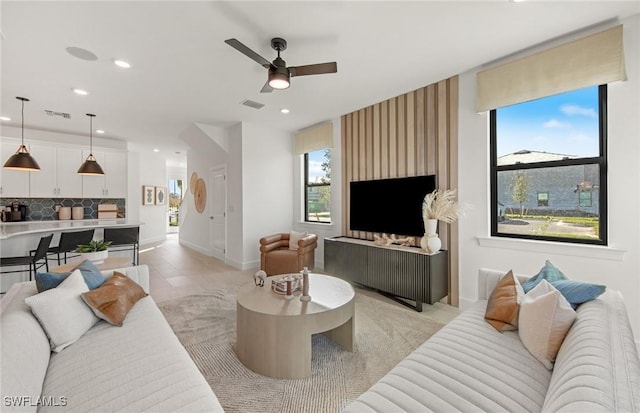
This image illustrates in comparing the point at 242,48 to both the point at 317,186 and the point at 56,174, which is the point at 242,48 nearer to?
the point at 317,186

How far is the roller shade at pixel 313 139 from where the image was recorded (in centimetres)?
492

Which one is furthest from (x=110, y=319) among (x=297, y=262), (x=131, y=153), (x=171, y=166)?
(x=171, y=166)

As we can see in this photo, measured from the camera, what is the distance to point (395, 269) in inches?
134

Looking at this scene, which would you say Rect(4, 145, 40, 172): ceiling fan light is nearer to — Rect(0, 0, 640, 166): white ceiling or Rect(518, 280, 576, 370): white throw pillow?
Rect(0, 0, 640, 166): white ceiling

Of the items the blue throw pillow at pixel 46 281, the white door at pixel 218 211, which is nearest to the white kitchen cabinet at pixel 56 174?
the white door at pixel 218 211

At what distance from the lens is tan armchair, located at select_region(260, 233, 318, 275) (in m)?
4.23

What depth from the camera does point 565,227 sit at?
8.80 feet

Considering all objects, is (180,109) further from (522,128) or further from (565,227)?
(565,227)

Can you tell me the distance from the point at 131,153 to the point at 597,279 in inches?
356

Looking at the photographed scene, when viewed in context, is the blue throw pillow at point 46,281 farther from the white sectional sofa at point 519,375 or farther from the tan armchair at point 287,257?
Result: the tan armchair at point 287,257

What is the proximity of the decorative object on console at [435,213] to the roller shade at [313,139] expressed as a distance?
223cm

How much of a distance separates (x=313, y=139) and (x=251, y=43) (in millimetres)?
2702

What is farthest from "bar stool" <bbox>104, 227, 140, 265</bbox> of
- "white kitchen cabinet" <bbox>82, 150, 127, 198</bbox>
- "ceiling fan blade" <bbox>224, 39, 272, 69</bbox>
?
"ceiling fan blade" <bbox>224, 39, 272, 69</bbox>

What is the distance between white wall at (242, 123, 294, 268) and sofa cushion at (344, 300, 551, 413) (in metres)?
4.10
